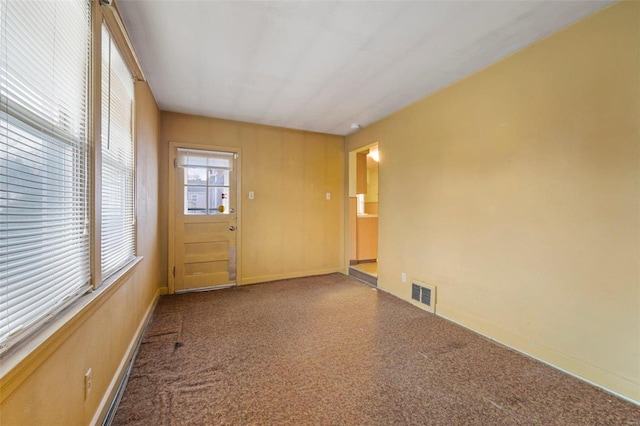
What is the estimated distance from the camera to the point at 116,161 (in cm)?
196

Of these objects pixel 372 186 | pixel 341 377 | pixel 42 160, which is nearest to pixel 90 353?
pixel 42 160

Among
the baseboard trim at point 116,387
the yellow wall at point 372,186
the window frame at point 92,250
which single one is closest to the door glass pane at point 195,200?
the baseboard trim at point 116,387

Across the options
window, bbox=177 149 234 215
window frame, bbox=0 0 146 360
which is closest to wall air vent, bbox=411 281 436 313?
window, bbox=177 149 234 215

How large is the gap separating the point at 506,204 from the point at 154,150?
3815 millimetres

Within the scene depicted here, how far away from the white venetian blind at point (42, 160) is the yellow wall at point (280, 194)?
2.57 metres

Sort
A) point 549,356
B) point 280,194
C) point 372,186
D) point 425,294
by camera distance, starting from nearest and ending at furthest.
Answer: point 549,356, point 425,294, point 280,194, point 372,186

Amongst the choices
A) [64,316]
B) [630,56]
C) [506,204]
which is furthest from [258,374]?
[630,56]

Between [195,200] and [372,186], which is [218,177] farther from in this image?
[372,186]

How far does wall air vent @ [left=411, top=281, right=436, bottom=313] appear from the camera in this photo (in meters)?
3.14

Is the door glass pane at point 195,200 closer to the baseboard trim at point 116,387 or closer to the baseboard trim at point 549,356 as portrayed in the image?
the baseboard trim at point 116,387

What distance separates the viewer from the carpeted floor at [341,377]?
162 centimetres

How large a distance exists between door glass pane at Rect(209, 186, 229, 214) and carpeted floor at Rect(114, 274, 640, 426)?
154 centimetres

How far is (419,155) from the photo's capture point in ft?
11.0

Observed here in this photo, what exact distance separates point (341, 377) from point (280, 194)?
306 centimetres
